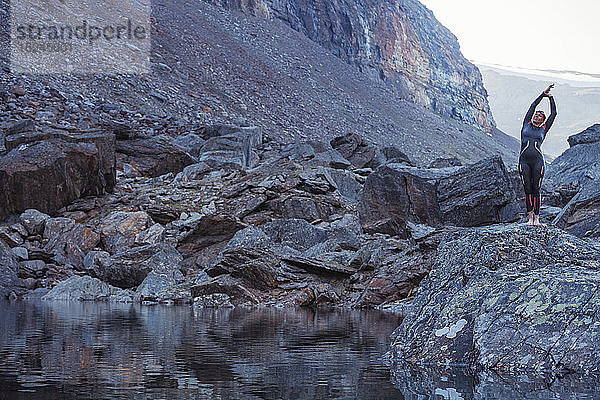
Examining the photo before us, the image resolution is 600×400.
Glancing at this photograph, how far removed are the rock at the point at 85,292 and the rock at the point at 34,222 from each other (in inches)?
→ 246

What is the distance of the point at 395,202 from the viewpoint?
26422 mm

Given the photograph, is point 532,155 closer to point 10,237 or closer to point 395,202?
point 395,202

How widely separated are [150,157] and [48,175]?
9449mm

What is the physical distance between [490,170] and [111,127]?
78.5 ft

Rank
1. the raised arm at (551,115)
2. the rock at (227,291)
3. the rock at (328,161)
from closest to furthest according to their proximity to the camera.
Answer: the raised arm at (551,115) < the rock at (227,291) < the rock at (328,161)

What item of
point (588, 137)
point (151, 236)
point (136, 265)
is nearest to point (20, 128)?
point (151, 236)

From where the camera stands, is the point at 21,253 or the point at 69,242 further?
the point at 69,242

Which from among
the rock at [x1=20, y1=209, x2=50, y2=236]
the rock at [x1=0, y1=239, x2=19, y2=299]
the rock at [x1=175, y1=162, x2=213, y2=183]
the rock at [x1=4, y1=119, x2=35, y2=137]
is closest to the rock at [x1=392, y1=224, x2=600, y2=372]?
the rock at [x1=0, y1=239, x2=19, y2=299]

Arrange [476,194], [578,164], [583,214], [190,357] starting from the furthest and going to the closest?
[578,164] < [476,194] < [583,214] < [190,357]

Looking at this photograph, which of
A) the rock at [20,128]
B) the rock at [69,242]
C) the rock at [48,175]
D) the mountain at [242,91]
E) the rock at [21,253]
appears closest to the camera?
the rock at [21,253]

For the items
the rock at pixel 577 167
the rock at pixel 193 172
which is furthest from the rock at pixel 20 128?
the rock at pixel 577 167

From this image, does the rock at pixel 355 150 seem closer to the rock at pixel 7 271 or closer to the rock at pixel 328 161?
the rock at pixel 328 161

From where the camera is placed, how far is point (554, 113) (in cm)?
1181

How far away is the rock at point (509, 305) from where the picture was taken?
6.36m
